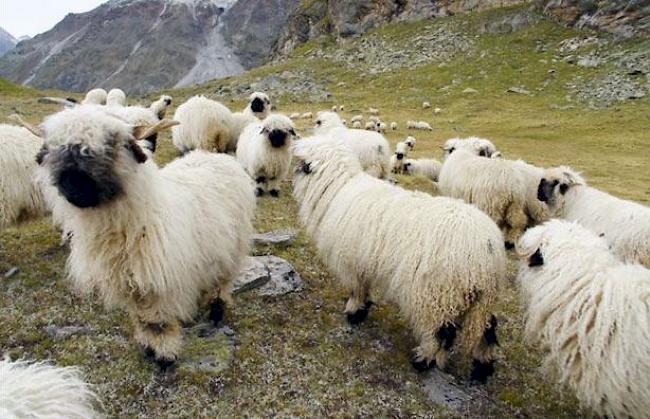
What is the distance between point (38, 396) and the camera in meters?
2.67

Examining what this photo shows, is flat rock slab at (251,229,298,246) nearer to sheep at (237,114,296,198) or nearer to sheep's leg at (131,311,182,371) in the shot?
sheep at (237,114,296,198)

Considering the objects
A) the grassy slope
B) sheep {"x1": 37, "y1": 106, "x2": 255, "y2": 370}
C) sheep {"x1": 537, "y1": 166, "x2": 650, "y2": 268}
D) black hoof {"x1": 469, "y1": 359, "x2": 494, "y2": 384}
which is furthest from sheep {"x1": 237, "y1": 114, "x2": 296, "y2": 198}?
black hoof {"x1": 469, "y1": 359, "x2": 494, "y2": 384}

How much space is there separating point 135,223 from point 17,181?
3.68m

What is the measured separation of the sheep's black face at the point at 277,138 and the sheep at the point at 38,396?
30.4 feet

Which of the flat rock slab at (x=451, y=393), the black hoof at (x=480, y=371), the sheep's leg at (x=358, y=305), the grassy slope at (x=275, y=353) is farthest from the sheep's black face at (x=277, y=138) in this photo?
the black hoof at (x=480, y=371)

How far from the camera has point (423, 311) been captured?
549 cm

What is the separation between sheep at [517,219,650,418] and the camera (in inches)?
171

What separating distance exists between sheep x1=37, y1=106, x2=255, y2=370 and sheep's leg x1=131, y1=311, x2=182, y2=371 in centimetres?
1

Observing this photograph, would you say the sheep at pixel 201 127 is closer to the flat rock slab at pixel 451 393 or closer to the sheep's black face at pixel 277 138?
the sheep's black face at pixel 277 138

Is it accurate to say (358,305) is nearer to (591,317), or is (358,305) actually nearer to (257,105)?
(591,317)

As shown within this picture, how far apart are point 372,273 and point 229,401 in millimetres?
2334

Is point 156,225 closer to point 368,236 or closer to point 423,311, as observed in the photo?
point 368,236

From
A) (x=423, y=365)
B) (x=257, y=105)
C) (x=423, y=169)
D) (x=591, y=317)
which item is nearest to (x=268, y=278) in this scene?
(x=423, y=365)

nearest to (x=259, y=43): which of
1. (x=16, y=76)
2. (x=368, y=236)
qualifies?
(x=16, y=76)
